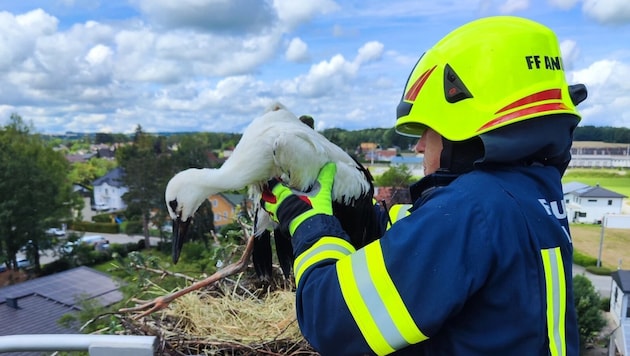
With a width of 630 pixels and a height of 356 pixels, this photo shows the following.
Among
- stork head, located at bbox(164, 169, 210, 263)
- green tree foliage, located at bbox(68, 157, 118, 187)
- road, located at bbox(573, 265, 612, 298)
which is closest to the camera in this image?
stork head, located at bbox(164, 169, 210, 263)

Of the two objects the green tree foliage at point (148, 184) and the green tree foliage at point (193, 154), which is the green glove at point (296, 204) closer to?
the green tree foliage at point (193, 154)

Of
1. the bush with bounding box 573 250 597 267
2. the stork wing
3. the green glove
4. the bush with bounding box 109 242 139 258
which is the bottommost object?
the bush with bounding box 109 242 139 258

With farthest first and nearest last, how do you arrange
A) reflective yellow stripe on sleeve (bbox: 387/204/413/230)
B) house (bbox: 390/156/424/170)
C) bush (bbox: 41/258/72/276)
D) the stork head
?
bush (bbox: 41/258/72/276), the stork head, house (bbox: 390/156/424/170), reflective yellow stripe on sleeve (bbox: 387/204/413/230)

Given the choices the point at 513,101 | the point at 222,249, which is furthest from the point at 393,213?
the point at 222,249

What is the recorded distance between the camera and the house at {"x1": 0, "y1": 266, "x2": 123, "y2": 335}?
446 inches

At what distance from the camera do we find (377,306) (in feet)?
3.19

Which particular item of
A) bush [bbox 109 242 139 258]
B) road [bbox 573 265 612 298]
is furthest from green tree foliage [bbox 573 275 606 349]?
bush [bbox 109 242 139 258]

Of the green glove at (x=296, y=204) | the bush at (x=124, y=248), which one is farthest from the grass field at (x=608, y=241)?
the bush at (x=124, y=248)

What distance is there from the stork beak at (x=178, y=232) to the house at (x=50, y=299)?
7.85 m

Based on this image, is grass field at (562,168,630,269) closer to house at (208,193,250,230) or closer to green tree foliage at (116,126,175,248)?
house at (208,193,250,230)

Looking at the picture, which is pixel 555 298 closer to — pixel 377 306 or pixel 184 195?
pixel 377 306

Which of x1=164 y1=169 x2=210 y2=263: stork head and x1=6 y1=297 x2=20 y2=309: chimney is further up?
x1=164 y1=169 x2=210 y2=263: stork head

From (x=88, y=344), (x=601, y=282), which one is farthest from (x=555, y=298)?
(x=601, y=282)

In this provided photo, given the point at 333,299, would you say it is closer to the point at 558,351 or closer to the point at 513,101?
the point at 558,351
